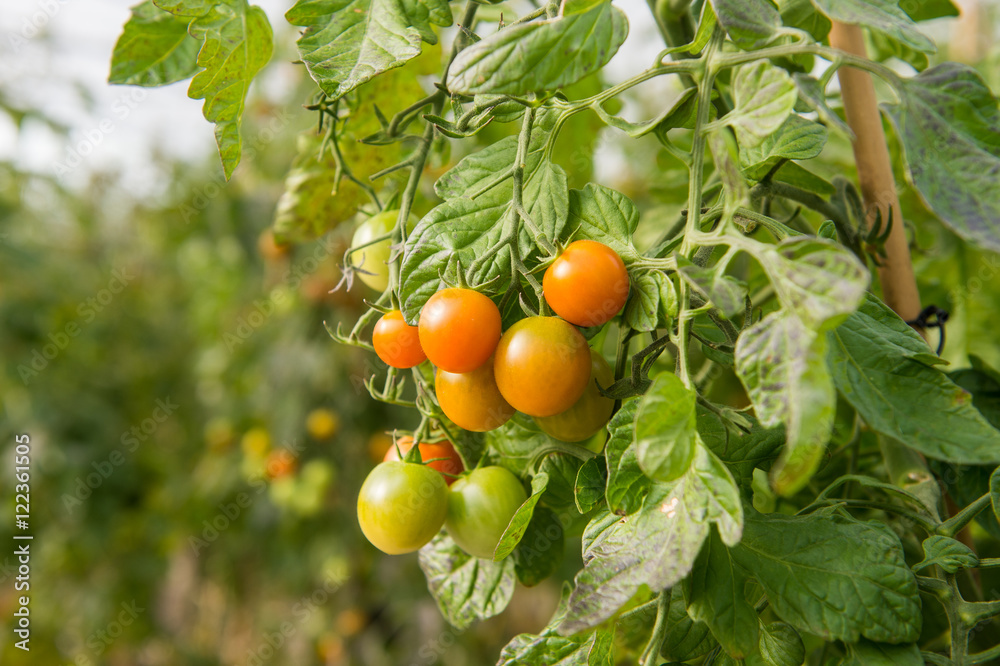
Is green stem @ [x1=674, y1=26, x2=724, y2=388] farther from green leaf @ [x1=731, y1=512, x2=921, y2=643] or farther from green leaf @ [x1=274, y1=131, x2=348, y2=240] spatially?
green leaf @ [x1=274, y1=131, x2=348, y2=240]

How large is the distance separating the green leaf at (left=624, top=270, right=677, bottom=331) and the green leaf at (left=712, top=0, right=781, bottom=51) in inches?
4.3

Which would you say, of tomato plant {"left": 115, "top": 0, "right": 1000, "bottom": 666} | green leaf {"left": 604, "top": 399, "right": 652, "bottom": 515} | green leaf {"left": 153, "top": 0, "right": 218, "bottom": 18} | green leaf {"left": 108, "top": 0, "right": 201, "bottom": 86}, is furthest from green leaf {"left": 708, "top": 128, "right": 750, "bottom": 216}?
green leaf {"left": 108, "top": 0, "right": 201, "bottom": 86}

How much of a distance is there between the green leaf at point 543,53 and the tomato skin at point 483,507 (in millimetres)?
256

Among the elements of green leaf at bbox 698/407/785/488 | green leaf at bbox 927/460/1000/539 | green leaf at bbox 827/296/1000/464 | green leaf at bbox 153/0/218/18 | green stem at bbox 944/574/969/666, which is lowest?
green leaf at bbox 927/460/1000/539

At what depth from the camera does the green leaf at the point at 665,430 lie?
268mm

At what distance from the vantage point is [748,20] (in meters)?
0.28

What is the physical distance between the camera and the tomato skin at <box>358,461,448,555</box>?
415 mm

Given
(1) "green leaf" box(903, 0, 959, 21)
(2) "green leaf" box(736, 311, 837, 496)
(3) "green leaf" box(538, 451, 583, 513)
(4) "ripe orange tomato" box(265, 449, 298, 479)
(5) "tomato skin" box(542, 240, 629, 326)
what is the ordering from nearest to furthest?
(2) "green leaf" box(736, 311, 837, 496) → (5) "tomato skin" box(542, 240, 629, 326) → (3) "green leaf" box(538, 451, 583, 513) → (1) "green leaf" box(903, 0, 959, 21) → (4) "ripe orange tomato" box(265, 449, 298, 479)

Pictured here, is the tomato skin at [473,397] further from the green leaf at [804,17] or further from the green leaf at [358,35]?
the green leaf at [804,17]

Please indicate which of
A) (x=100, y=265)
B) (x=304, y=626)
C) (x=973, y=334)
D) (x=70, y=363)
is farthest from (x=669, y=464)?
(x=100, y=265)

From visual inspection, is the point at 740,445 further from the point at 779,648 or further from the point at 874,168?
the point at 874,168

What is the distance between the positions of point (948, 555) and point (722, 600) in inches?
5.2

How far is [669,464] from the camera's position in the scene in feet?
0.88

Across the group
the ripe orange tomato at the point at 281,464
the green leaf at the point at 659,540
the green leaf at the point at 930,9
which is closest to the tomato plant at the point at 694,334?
the green leaf at the point at 659,540
